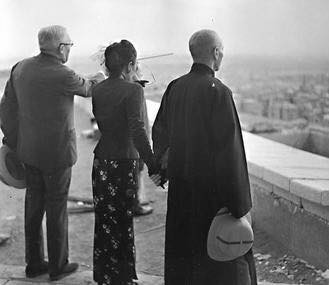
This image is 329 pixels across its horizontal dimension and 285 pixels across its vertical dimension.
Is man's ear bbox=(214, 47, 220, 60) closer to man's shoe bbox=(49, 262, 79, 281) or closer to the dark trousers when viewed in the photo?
the dark trousers

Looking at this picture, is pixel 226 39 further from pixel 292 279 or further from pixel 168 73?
pixel 292 279

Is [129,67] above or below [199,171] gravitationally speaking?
above

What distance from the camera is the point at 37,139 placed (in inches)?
137

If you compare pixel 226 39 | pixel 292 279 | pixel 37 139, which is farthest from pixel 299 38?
pixel 37 139

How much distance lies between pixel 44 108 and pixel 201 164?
3.61 ft

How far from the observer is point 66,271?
12.1ft

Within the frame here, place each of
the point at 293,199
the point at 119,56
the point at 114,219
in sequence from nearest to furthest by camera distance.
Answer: the point at 119,56
the point at 114,219
the point at 293,199

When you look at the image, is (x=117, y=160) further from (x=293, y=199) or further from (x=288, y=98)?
(x=288, y=98)

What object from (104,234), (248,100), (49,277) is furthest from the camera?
(248,100)

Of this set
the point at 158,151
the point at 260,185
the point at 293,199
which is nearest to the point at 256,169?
the point at 260,185

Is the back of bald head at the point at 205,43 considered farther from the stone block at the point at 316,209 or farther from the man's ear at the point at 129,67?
the stone block at the point at 316,209

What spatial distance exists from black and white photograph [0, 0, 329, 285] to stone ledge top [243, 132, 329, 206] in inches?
0.5

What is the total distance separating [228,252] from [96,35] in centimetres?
204

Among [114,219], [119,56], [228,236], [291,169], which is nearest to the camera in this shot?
[228,236]
